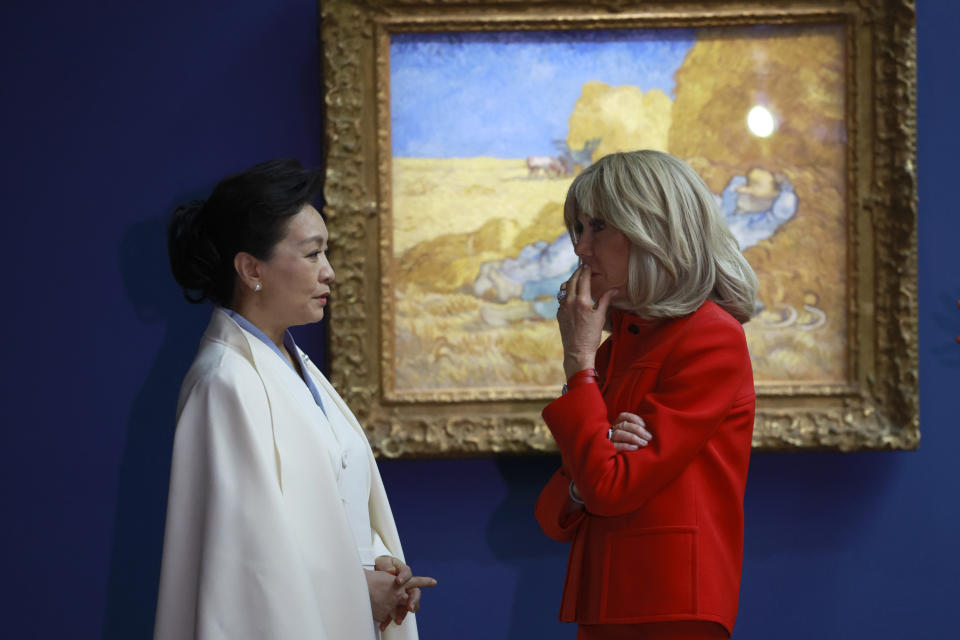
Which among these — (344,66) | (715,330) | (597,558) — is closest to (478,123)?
(344,66)

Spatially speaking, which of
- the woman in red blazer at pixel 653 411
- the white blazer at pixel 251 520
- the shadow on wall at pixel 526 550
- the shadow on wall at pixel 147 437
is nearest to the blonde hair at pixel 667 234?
the woman in red blazer at pixel 653 411

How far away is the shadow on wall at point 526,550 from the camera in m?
3.10

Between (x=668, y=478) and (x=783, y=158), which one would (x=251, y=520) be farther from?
(x=783, y=158)

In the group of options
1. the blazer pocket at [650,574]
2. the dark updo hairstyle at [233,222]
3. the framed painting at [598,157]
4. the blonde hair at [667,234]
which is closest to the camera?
the blazer pocket at [650,574]

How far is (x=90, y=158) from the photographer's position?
10.2 feet

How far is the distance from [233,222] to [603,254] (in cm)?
85

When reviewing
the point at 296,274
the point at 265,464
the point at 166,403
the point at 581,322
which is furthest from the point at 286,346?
the point at 166,403

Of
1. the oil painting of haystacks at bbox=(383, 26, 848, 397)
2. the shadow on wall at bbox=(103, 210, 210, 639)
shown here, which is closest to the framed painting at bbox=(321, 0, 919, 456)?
the oil painting of haystacks at bbox=(383, 26, 848, 397)

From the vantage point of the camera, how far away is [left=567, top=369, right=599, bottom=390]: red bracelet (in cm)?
194

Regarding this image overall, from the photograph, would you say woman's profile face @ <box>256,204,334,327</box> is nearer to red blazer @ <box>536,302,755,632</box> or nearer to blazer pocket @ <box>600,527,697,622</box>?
red blazer @ <box>536,302,755,632</box>

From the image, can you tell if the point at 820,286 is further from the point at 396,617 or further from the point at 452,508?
the point at 396,617

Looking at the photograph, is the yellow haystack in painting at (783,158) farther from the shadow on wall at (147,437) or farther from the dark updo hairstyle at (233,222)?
the shadow on wall at (147,437)

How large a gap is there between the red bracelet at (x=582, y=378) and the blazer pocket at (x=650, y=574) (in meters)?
0.31

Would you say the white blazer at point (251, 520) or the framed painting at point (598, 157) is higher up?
the framed painting at point (598, 157)
